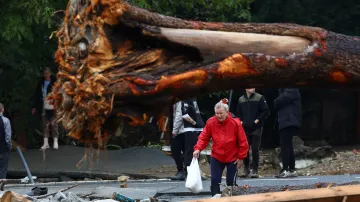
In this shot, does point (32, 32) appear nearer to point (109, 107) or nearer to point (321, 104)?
point (321, 104)

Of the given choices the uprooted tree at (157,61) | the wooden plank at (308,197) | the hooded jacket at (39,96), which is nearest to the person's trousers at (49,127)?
the hooded jacket at (39,96)

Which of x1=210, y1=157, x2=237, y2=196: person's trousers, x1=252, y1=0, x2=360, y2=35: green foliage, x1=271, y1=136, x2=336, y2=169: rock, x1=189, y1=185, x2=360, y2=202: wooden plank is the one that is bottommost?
x1=271, y1=136, x2=336, y2=169: rock

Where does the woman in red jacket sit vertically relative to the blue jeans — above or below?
above

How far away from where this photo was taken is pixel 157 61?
20.5ft

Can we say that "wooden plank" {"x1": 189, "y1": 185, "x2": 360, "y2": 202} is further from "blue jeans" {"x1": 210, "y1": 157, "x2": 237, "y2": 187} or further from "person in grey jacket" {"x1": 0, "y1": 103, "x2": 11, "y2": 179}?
"person in grey jacket" {"x1": 0, "y1": 103, "x2": 11, "y2": 179}

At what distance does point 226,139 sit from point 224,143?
0.06m

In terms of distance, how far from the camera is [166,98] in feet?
20.5

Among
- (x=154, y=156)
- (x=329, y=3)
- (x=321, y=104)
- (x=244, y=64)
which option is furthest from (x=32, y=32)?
(x=244, y=64)

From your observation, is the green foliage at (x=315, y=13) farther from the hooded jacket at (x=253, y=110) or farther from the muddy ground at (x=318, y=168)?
the hooded jacket at (x=253, y=110)

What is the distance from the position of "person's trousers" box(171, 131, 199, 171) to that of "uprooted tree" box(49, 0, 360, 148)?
8.98m

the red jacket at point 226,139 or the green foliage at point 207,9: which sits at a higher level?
the green foliage at point 207,9

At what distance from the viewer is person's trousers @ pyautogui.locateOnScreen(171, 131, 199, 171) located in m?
15.5

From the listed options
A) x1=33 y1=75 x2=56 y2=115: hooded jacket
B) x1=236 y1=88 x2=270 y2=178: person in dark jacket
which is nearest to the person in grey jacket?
x1=33 y1=75 x2=56 y2=115: hooded jacket

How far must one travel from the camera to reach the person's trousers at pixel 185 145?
15547 millimetres
